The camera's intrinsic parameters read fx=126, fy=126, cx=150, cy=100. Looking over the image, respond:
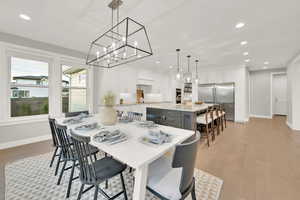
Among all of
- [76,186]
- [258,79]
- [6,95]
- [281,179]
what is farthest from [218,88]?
[6,95]

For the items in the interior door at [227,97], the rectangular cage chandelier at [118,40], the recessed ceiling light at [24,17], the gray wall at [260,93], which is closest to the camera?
the rectangular cage chandelier at [118,40]

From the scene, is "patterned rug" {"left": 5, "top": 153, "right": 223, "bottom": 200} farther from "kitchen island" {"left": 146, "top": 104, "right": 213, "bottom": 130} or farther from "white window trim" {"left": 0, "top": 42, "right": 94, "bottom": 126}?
"white window trim" {"left": 0, "top": 42, "right": 94, "bottom": 126}

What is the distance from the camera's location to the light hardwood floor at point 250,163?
165 cm

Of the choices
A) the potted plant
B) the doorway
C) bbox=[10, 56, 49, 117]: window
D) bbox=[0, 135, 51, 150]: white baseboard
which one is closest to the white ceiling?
bbox=[10, 56, 49, 117]: window

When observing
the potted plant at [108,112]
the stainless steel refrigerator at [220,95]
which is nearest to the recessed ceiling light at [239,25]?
the potted plant at [108,112]

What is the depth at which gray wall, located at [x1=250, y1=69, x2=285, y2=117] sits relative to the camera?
255 inches

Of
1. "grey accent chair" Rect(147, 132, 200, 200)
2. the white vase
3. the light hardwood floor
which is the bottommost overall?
the light hardwood floor

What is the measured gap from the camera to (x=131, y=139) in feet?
4.45

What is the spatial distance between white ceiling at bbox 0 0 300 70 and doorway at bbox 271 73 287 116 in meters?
4.52

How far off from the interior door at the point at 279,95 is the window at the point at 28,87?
10.5 metres

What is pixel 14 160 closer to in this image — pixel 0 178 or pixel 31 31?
pixel 0 178

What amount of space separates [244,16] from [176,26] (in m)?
1.17

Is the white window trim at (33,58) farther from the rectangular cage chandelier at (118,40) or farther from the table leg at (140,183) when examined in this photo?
the table leg at (140,183)

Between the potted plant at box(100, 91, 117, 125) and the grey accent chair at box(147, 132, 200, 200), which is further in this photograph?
the potted plant at box(100, 91, 117, 125)
